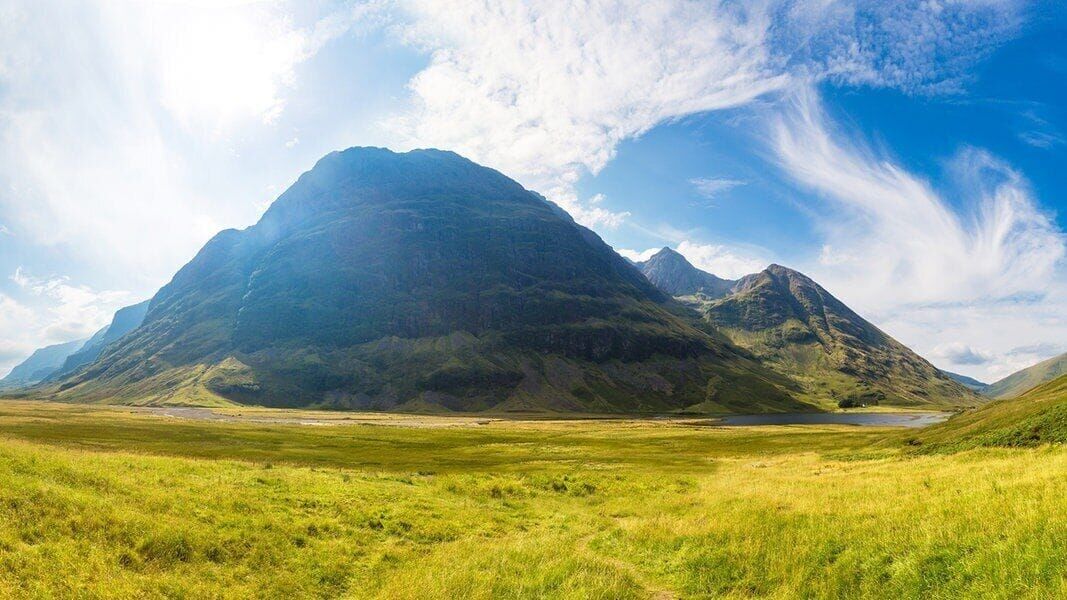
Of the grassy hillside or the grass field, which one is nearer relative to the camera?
the grass field

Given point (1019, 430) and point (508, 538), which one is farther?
point (1019, 430)

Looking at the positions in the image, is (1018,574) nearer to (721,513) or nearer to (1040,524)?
(1040,524)

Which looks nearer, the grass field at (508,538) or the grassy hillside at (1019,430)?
the grass field at (508,538)

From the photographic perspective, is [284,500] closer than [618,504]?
Yes

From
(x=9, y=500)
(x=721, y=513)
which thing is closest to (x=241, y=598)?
(x=9, y=500)

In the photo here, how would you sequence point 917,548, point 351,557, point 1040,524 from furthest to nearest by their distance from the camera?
1. point 351,557
2. point 917,548
3. point 1040,524

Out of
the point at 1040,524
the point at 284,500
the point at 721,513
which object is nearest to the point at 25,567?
the point at 284,500

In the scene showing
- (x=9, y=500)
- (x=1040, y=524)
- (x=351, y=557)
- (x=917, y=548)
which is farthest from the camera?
(x=351, y=557)

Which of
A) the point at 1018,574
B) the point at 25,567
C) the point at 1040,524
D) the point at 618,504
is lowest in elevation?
the point at 618,504

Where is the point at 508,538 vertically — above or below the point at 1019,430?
below

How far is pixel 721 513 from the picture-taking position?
76.0ft

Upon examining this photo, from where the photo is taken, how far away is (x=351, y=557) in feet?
63.6

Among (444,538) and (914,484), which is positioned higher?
(914,484)

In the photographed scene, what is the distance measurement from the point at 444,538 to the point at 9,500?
49.2 feet
